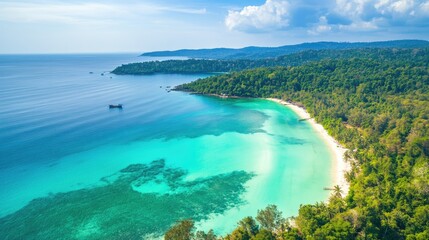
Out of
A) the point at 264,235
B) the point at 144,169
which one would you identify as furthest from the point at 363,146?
the point at 144,169

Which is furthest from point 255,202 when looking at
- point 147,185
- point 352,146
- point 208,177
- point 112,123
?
point 112,123

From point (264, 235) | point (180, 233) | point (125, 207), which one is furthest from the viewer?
point (125, 207)

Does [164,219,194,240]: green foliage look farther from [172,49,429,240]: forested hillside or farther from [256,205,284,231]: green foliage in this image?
[256,205,284,231]: green foliage

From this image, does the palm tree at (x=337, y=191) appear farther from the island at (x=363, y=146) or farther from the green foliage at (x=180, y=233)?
the green foliage at (x=180, y=233)

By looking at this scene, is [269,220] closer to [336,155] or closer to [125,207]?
[125,207]

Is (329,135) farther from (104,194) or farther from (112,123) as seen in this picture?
(112,123)

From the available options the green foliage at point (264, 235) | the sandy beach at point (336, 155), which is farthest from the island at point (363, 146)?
the sandy beach at point (336, 155)
